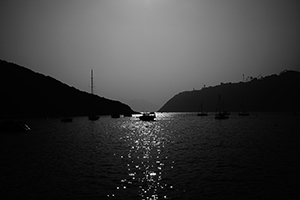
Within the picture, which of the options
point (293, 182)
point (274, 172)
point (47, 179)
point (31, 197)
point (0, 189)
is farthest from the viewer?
point (274, 172)

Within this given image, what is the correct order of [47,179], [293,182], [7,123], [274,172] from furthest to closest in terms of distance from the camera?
1. [7,123]
2. [274,172]
3. [47,179]
4. [293,182]

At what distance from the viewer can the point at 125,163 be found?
2986 centimetres

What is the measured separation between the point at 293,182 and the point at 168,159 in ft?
50.6

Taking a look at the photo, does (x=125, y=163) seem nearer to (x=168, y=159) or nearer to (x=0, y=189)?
(x=168, y=159)

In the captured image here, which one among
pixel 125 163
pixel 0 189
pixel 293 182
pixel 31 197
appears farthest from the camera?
pixel 125 163

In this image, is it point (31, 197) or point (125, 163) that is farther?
point (125, 163)

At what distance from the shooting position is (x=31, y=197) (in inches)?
675

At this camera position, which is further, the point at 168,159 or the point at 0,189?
the point at 168,159

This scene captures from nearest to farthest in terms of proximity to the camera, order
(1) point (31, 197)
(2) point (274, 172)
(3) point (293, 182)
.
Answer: (1) point (31, 197)
(3) point (293, 182)
(2) point (274, 172)

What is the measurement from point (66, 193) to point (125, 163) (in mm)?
12248

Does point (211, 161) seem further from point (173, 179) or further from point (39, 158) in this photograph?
point (39, 158)

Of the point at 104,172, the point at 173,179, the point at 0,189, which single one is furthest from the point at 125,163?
the point at 0,189

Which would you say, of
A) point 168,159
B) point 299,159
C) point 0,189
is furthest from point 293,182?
point 0,189

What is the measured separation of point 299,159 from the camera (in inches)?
1247
